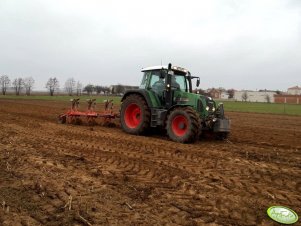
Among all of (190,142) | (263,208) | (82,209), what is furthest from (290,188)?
(190,142)

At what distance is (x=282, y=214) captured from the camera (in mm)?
4422

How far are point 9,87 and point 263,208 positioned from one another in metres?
99.3

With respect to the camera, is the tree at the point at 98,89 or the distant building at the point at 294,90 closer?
the tree at the point at 98,89

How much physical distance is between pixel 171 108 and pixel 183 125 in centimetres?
Result: 73

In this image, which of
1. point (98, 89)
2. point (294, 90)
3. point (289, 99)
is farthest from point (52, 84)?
point (294, 90)

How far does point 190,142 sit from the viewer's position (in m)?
9.79

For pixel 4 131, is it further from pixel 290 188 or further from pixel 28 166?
pixel 290 188

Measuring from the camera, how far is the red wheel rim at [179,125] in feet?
32.7

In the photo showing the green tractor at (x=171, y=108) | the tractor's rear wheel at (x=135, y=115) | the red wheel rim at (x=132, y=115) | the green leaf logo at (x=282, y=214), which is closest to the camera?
the green leaf logo at (x=282, y=214)

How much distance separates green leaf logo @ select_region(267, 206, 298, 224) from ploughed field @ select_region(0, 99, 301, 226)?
0.33 feet

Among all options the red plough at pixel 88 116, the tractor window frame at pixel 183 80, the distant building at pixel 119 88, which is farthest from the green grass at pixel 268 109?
the tractor window frame at pixel 183 80

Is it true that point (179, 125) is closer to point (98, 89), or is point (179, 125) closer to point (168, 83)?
point (168, 83)

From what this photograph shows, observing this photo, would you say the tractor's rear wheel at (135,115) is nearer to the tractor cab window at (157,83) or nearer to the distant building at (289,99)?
the tractor cab window at (157,83)

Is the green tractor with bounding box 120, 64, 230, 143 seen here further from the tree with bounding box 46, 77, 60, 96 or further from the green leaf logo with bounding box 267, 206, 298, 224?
the tree with bounding box 46, 77, 60, 96
